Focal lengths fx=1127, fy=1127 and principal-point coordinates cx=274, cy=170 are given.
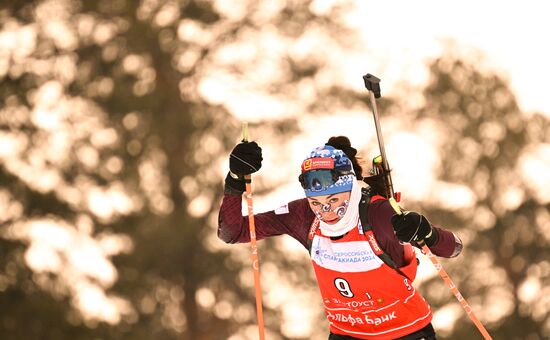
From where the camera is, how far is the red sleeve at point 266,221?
687 centimetres

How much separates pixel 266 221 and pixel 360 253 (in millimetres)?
802

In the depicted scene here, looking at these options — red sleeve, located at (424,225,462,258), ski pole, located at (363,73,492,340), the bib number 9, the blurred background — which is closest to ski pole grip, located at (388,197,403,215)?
ski pole, located at (363,73,492,340)

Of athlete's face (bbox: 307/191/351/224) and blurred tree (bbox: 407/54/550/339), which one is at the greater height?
blurred tree (bbox: 407/54/550/339)

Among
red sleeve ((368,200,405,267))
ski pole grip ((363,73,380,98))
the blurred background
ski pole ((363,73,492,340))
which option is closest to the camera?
red sleeve ((368,200,405,267))

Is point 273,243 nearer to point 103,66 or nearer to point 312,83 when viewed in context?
point 312,83

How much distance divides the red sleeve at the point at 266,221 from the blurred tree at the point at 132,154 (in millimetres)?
10024

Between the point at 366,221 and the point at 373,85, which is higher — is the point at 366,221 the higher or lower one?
the lower one

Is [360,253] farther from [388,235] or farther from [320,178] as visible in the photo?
[320,178]

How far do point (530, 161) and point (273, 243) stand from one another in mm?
4870

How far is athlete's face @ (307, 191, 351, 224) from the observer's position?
6.51 meters

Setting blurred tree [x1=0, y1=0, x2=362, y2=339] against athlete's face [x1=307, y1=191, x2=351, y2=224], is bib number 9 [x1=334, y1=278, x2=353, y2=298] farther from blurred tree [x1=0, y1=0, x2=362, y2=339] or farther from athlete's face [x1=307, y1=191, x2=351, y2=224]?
blurred tree [x1=0, y1=0, x2=362, y2=339]

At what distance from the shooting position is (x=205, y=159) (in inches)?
693

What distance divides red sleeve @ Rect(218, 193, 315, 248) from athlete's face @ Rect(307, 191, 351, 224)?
0.86 ft

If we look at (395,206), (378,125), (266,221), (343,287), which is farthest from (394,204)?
(266,221)
